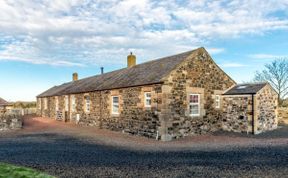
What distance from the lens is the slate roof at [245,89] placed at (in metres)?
16.9

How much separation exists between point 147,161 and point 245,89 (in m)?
11.3

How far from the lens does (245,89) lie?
17.5m

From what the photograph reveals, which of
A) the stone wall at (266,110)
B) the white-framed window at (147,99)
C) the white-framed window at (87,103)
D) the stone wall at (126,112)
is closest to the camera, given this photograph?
the stone wall at (126,112)

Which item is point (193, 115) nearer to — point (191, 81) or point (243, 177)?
point (191, 81)

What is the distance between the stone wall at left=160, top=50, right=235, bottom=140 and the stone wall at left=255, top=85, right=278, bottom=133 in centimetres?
256

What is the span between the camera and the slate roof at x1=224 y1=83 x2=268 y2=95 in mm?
16892

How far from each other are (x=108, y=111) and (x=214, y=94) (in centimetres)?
795

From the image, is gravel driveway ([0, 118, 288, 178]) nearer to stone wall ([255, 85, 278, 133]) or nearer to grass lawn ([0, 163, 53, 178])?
grass lawn ([0, 163, 53, 178])

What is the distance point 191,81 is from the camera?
16.2 metres

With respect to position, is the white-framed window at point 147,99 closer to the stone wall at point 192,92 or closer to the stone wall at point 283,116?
the stone wall at point 192,92

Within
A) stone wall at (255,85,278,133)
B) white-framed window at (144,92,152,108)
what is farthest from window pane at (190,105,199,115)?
stone wall at (255,85,278,133)

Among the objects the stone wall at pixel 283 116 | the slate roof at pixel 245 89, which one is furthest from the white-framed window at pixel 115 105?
the stone wall at pixel 283 116

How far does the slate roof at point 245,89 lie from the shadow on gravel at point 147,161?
5.84m

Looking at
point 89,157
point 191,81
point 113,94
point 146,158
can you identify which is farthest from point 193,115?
point 89,157
